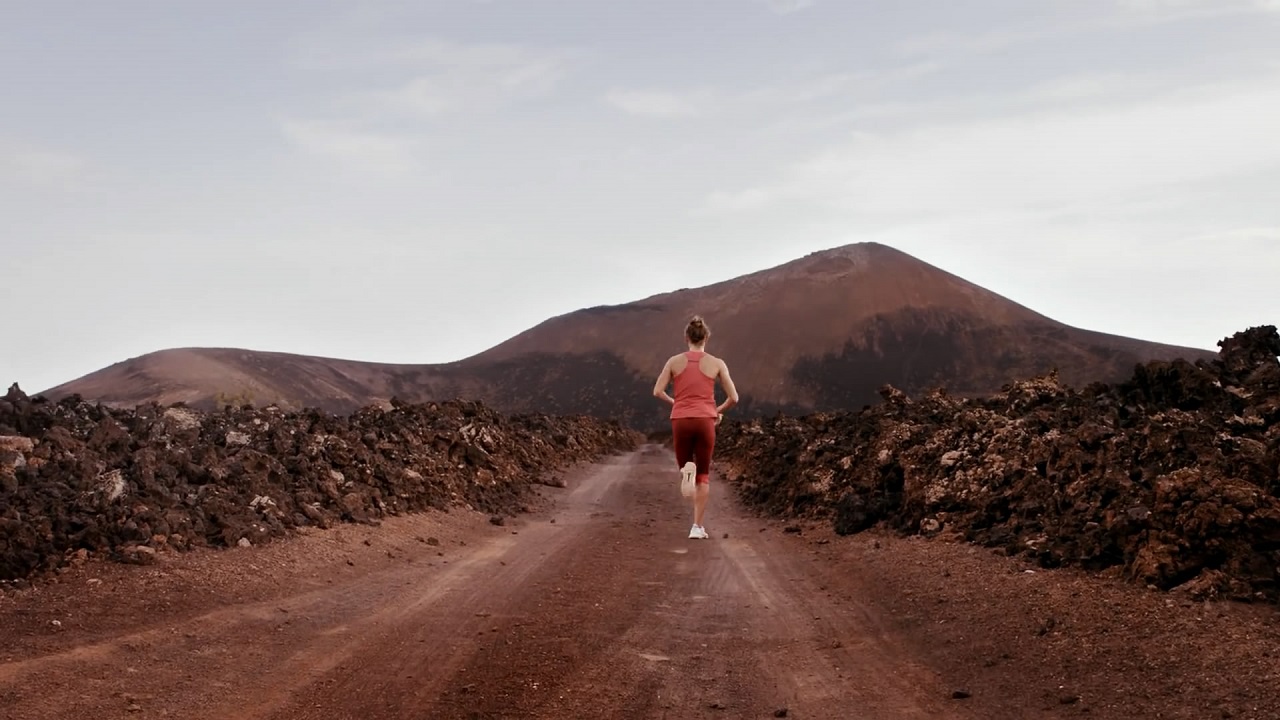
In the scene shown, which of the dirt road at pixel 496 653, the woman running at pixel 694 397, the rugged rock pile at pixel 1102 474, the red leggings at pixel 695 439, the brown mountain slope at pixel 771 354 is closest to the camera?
the dirt road at pixel 496 653

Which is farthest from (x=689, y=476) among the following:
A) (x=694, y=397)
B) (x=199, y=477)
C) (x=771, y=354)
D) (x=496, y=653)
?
(x=771, y=354)

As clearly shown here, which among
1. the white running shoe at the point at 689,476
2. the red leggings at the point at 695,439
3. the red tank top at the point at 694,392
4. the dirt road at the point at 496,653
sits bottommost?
the dirt road at the point at 496,653

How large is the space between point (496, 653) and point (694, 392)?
4.84 m

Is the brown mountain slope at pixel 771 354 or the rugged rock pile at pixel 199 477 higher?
the brown mountain slope at pixel 771 354

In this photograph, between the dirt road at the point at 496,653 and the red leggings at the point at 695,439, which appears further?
the red leggings at the point at 695,439

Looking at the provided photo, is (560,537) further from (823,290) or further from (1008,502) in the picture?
(823,290)

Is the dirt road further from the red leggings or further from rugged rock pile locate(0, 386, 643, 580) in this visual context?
rugged rock pile locate(0, 386, 643, 580)

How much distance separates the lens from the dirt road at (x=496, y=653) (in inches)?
231

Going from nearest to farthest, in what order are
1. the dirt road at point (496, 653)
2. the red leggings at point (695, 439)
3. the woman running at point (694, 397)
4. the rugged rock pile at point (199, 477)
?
Result: 1. the dirt road at point (496, 653)
2. the rugged rock pile at point (199, 477)
3. the woman running at point (694, 397)
4. the red leggings at point (695, 439)

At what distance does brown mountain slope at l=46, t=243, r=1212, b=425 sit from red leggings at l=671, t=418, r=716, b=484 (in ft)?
302

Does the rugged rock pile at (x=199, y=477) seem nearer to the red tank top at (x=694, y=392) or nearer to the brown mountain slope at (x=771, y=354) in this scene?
the red tank top at (x=694, y=392)

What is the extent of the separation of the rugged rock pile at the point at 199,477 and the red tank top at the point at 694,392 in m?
4.83

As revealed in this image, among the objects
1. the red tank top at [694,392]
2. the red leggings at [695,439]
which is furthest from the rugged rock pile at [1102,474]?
the red tank top at [694,392]

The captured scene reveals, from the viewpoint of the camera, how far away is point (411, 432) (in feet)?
67.5
